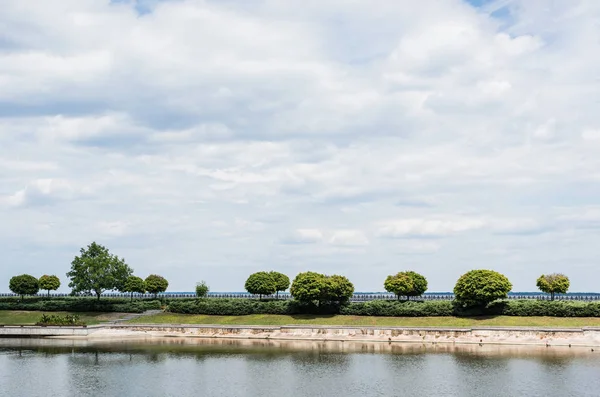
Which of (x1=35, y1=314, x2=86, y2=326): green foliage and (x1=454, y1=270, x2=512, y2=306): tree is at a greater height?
(x1=454, y1=270, x2=512, y2=306): tree

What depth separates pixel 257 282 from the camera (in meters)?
93.7

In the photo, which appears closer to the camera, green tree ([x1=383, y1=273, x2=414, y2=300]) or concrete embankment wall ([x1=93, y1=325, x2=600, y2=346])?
concrete embankment wall ([x1=93, y1=325, x2=600, y2=346])

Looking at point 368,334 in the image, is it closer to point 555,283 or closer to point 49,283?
point 555,283

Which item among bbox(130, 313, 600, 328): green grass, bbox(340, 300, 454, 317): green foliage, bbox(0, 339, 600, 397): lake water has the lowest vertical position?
bbox(0, 339, 600, 397): lake water

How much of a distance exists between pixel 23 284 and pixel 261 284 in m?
41.5

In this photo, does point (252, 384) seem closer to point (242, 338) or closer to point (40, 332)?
point (242, 338)

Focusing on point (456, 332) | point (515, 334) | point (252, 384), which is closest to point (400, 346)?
point (456, 332)

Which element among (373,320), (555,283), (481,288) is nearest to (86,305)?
(373,320)

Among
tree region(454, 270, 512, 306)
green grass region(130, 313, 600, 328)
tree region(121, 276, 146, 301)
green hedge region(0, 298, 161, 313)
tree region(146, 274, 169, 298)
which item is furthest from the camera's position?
tree region(146, 274, 169, 298)

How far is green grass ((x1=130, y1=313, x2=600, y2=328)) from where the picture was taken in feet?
238

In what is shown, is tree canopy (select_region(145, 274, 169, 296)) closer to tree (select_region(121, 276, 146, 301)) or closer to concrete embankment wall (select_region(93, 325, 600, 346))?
tree (select_region(121, 276, 146, 301))

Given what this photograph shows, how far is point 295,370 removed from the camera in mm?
52406

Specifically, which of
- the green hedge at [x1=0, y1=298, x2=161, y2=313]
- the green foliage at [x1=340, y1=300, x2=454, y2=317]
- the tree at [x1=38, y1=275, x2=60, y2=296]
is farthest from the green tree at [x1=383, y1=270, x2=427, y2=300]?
the tree at [x1=38, y1=275, x2=60, y2=296]

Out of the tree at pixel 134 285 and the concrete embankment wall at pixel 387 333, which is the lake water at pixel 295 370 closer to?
the concrete embankment wall at pixel 387 333
